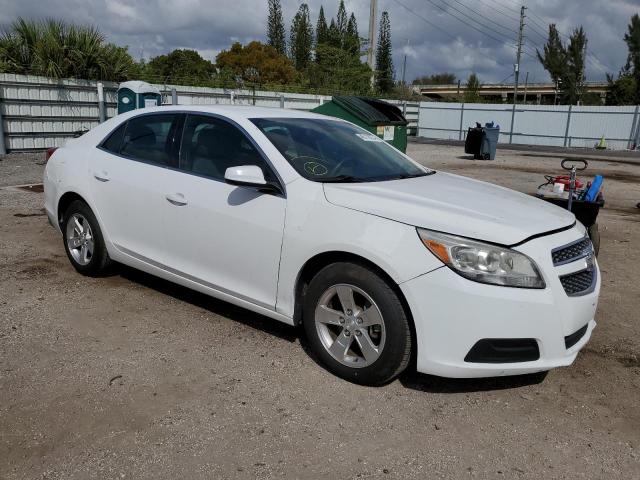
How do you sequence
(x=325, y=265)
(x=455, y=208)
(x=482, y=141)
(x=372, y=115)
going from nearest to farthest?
(x=455, y=208) → (x=325, y=265) → (x=372, y=115) → (x=482, y=141)

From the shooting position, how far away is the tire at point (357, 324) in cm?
299

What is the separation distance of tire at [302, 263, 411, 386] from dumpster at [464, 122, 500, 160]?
53.3 feet

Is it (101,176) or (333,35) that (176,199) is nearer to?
(101,176)

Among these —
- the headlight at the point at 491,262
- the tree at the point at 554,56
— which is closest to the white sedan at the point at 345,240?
the headlight at the point at 491,262

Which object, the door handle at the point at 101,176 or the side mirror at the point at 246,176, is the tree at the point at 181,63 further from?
the side mirror at the point at 246,176

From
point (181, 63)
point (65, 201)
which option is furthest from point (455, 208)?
point (181, 63)

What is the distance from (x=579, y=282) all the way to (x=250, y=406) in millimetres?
1916

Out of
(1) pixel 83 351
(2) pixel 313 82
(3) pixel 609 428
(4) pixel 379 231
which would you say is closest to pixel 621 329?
(3) pixel 609 428

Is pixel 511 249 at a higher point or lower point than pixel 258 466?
higher

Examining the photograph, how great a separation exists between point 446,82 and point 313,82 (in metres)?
62.0

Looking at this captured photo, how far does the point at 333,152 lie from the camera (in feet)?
12.9

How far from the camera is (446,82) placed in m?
101

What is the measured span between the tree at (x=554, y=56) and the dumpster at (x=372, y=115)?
56620mm

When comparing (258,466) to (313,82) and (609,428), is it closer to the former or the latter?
(609,428)
